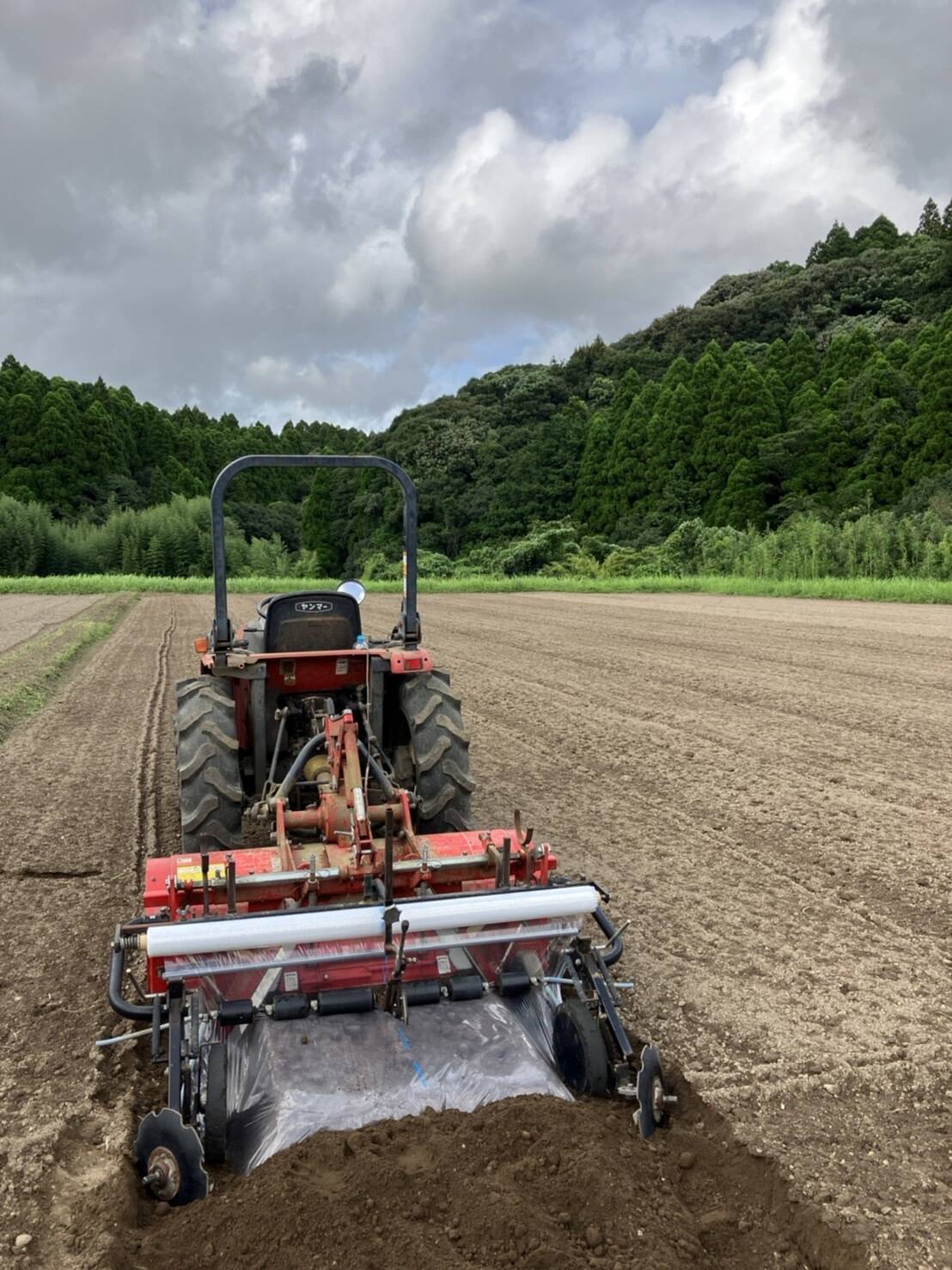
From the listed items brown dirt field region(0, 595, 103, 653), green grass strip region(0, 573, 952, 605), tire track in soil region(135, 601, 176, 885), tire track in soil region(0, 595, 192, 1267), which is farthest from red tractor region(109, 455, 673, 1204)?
green grass strip region(0, 573, 952, 605)

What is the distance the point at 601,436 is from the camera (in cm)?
4706

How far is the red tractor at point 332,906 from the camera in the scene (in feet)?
8.63

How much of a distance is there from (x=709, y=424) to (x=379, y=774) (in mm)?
40676

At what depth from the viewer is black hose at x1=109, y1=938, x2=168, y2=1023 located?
269cm

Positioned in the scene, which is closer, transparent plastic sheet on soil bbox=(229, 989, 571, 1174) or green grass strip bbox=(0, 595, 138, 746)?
transparent plastic sheet on soil bbox=(229, 989, 571, 1174)

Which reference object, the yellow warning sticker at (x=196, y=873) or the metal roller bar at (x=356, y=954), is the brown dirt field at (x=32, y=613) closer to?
the yellow warning sticker at (x=196, y=873)

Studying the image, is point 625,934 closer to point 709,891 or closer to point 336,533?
point 709,891

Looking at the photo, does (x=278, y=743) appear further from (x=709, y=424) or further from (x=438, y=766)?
(x=709, y=424)

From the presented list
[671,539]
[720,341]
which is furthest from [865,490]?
[720,341]

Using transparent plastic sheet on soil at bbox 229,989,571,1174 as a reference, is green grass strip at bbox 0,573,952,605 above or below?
above

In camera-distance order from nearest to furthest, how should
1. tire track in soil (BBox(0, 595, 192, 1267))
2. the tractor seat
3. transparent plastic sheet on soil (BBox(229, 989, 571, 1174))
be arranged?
tire track in soil (BBox(0, 595, 192, 1267)) → transparent plastic sheet on soil (BBox(229, 989, 571, 1174)) → the tractor seat

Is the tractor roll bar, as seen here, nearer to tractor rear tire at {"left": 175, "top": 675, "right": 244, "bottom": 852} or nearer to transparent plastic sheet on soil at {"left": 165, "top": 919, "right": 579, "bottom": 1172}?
tractor rear tire at {"left": 175, "top": 675, "right": 244, "bottom": 852}

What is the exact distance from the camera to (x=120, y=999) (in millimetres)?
2721

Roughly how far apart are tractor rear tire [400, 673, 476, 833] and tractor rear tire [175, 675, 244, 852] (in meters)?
0.84
